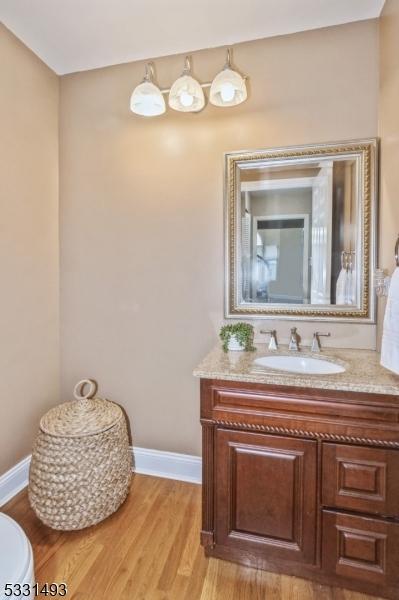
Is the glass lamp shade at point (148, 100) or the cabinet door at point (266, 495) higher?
the glass lamp shade at point (148, 100)

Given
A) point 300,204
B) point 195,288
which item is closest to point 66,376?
point 195,288

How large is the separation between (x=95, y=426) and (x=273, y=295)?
117cm

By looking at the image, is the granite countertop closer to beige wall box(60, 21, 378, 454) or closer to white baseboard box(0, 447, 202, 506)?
beige wall box(60, 21, 378, 454)

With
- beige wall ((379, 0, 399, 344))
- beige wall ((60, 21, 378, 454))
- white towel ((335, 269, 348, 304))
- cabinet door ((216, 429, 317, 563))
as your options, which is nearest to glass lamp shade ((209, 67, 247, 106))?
beige wall ((60, 21, 378, 454))

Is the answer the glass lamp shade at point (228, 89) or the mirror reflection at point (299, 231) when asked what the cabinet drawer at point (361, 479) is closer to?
the mirror reflection at point (299, 231)

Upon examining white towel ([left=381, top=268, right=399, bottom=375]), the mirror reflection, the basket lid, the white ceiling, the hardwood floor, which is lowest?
the hardwood floor

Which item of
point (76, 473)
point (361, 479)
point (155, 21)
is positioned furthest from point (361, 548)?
point (155, 21)

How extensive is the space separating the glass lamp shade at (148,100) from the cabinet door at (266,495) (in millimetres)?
1664

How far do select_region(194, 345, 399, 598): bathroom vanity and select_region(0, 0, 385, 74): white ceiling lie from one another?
1727 mm

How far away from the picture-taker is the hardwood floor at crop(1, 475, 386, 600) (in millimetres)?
1290

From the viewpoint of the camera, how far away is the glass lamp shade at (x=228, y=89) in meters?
1.62

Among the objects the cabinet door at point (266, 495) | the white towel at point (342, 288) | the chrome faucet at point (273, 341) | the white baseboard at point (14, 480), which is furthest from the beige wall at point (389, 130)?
the white baseboard at point (14, 480)

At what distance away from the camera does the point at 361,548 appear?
1.24 meters

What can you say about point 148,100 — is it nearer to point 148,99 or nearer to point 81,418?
point 148,99
